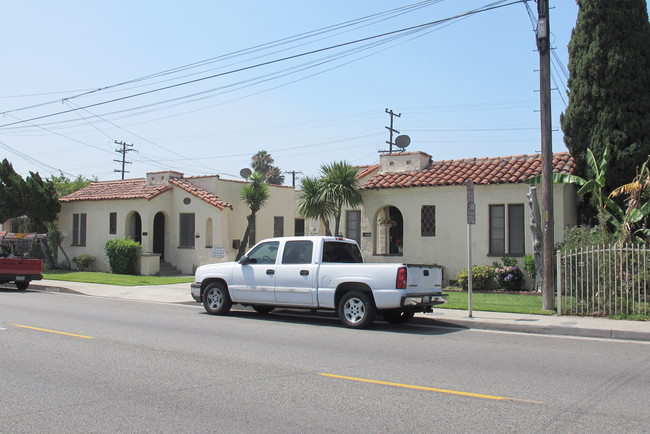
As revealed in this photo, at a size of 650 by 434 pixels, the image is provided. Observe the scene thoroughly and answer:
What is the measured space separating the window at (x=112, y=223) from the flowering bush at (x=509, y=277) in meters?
18.8

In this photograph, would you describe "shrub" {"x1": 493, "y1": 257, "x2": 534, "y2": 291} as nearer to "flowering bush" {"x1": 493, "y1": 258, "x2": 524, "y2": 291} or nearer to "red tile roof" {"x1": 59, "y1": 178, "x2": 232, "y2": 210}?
"flowering bush" {"x1": 493, "y1": 258, "x2": 524, "y2": 291}

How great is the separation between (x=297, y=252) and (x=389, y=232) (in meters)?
10.2

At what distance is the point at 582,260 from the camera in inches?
503

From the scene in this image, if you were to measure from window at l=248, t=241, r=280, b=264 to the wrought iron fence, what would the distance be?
6.29 metres

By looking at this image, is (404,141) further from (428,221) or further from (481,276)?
(481,276)

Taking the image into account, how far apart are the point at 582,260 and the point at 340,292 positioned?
5.51m

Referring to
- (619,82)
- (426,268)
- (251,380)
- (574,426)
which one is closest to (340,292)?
(426,268)

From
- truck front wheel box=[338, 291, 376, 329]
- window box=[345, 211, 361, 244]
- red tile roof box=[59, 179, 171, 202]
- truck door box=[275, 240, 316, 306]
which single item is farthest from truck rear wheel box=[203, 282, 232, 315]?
red tile roof box=[59, 179, 171, 202]

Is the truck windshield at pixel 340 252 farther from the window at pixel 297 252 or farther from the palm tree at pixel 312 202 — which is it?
the palm tree at pixel 312 202

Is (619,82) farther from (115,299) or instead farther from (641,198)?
(115,299)

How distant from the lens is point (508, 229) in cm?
1850

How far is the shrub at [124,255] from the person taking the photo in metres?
26.0

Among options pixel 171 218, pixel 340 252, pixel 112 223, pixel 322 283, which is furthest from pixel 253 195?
pixel 322 283

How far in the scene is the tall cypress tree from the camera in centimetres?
1617
